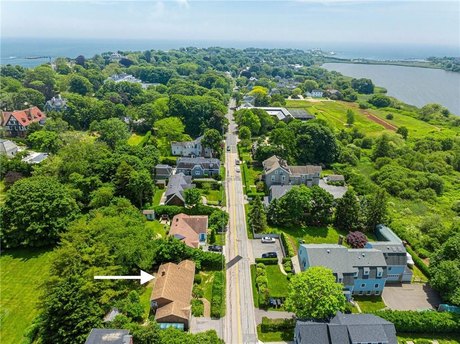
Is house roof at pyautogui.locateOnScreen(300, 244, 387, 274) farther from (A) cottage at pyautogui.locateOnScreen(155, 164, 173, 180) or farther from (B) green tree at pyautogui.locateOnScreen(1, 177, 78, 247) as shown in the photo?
(A) cottage at pyautogui.locateOnScreen(155, 164, 173, 180)

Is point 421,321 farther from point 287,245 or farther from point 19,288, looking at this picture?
point 19,288

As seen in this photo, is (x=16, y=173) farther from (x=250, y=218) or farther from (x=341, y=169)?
(x=341, y=169)

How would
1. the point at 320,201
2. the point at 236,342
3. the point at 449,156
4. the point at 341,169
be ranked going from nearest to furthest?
the point at 236,342
the point at 320,201
the point at 341,169
the point at 449,156

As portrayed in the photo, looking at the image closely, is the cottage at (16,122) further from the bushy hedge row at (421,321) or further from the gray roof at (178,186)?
the bushy hedge row at (421,321)

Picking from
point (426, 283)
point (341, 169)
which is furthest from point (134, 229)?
point (341, 169)

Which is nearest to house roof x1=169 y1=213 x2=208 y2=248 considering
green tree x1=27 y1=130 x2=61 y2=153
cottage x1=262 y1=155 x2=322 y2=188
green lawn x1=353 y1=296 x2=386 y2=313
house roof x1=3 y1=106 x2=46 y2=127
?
cottage x1=262 y1=155 x2=322 y2=188

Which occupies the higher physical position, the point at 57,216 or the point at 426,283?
the point at 57,216
